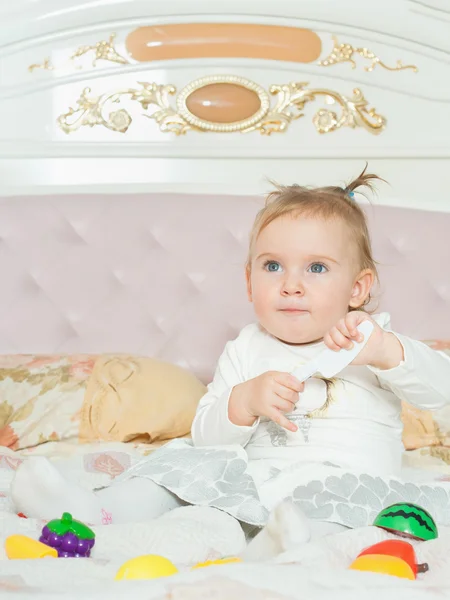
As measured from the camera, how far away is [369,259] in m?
1.57

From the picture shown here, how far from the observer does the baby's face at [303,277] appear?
4.86ft

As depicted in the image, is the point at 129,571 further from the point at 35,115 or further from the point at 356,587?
the point at 35,115

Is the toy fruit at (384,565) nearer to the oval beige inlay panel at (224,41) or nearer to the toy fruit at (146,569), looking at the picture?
the toy fruit at (146,569)

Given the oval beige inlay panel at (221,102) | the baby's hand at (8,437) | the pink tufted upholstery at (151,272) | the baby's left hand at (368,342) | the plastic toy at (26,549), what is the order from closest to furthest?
the plastic toy at (26,549) → the baby's left hand at (368,342) → the baby's hand at (8,437) → the pink tufted upholstery at (151,272) → the oval beige inlay panel at (221,102)

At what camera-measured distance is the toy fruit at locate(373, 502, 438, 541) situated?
105cm

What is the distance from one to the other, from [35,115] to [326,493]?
5.53 feet

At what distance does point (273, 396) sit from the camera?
4.34 ft

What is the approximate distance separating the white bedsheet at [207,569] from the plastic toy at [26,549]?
0.01 metres

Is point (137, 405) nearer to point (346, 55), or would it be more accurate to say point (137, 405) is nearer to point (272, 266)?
point (272, 266)

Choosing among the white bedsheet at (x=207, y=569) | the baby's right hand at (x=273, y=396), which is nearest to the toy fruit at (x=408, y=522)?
the white bedsheet at (x=207, y=569)

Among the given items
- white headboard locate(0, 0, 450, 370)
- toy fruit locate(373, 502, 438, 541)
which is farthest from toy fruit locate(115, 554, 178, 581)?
white headboard locate(0, 0, 450, 370)

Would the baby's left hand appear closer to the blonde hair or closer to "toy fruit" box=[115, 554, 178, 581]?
the blonde hair

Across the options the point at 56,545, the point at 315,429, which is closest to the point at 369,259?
the point at 315,429

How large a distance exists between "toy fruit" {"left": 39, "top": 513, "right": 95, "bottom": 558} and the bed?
1.31 meters
